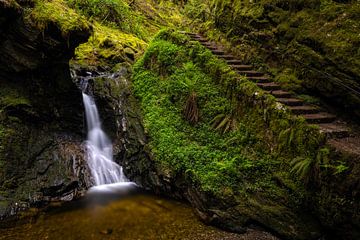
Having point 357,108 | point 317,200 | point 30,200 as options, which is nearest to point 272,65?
point 357,108

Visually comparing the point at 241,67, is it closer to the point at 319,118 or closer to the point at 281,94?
the point at 281,94

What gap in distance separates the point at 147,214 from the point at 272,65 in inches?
210

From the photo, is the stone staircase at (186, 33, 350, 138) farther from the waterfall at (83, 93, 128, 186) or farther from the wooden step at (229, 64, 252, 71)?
the waterfall at (83, 93, 128, 186)

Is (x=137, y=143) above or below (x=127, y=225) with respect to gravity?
above

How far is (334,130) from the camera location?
6.45 metres

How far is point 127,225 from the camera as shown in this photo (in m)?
6.96

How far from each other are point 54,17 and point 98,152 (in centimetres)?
431

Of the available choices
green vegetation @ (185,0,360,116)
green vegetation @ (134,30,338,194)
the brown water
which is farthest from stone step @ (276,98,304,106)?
the brown water

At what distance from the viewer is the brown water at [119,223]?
6.47 meters

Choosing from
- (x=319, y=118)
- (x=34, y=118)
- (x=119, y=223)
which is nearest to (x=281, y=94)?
(x=319, y=118)

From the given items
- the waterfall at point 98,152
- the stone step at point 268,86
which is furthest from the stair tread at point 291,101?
the waterfall at point 98,152

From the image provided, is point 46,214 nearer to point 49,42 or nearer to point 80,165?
point 80,165

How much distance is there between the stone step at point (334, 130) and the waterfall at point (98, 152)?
231 inches

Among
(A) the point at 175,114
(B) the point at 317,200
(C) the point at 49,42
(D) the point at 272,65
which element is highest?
(C) the point at 49,42
